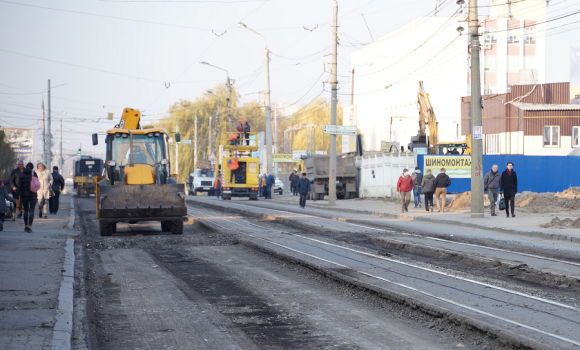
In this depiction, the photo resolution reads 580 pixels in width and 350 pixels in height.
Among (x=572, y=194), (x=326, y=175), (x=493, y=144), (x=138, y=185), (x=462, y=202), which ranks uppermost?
(x=493, y=144)

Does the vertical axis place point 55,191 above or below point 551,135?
below

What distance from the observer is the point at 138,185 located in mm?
17359

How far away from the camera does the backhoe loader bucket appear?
17.2 m

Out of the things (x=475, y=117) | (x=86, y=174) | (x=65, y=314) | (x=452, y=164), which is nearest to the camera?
(x=65, y=314)

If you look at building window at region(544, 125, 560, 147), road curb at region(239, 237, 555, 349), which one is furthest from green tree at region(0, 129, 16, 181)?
road curb at region(239, 237, 555, 349)

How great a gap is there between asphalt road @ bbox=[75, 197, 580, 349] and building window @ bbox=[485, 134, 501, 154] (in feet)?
130

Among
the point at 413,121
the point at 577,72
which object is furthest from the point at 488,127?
the point at 413,121

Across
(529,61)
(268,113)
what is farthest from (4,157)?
(529,61)

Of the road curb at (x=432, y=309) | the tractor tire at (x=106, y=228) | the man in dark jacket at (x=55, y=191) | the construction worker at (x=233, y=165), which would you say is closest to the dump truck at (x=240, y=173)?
the construction worker at (x=233, y=165)

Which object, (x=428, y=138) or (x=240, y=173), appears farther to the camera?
(x=240, y=173)

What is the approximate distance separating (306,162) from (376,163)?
5.49 metres

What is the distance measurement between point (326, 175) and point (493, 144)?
18295 mm

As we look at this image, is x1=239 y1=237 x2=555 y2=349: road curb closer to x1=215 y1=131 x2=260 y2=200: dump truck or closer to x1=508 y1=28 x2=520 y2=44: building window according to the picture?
x1=215 y1=131 x2=260 y2=200: dump truck

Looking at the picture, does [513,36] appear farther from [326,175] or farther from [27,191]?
[27,191]
